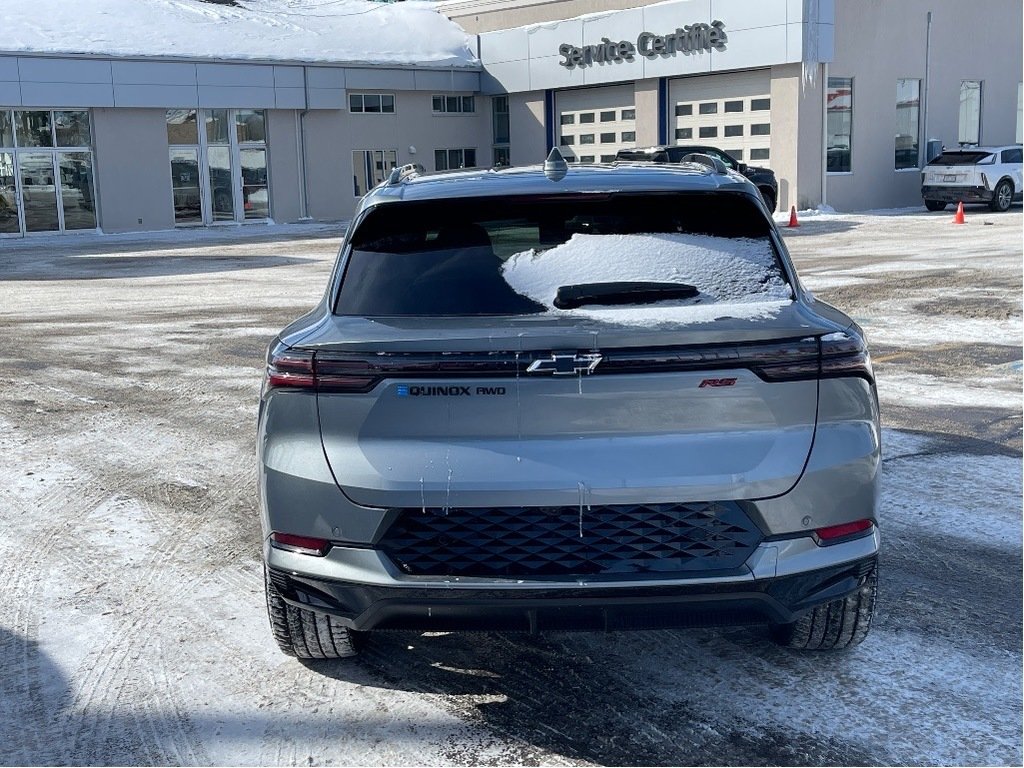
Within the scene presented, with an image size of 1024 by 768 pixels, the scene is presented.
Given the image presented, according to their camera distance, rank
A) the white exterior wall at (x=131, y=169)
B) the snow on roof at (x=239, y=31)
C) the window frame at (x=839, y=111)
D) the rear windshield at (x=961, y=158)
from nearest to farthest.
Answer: the rear windshield at (x=961, y=158) → the window frame at (x=839, y=111) → the white exterior wall at (x=131, y=169) → the snow on roof at (x=239, y=31)

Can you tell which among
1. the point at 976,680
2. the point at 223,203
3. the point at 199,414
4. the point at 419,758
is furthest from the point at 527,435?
the point at 223,203

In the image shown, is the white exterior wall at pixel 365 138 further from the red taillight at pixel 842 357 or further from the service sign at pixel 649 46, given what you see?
the red taillight at pixel 842 357

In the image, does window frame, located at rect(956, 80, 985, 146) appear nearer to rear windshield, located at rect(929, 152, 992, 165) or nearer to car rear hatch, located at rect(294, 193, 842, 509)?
rear windshield, located at rect(929, 152, 992, 165)

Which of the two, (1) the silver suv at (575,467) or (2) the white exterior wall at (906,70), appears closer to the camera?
(1) the silver suv at (575,467)

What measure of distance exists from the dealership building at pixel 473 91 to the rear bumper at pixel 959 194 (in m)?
2.34

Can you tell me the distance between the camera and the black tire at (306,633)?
390cm

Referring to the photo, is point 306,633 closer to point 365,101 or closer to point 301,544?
point 301,544

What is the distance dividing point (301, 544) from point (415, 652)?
2.98 feet

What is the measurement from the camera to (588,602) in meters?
3.35

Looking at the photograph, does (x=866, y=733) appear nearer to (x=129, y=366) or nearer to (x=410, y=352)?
(x=410, y=352)

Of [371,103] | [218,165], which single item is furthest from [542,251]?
[371,103]

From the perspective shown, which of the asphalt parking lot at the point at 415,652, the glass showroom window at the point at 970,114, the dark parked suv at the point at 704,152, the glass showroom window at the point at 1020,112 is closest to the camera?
the asphalt parking lot at the point at 415,652

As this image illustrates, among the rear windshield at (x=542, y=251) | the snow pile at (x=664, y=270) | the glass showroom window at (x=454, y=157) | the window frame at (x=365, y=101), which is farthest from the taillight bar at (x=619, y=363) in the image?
the glass showroom window at (x=454, y=157)

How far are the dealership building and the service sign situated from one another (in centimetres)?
6
